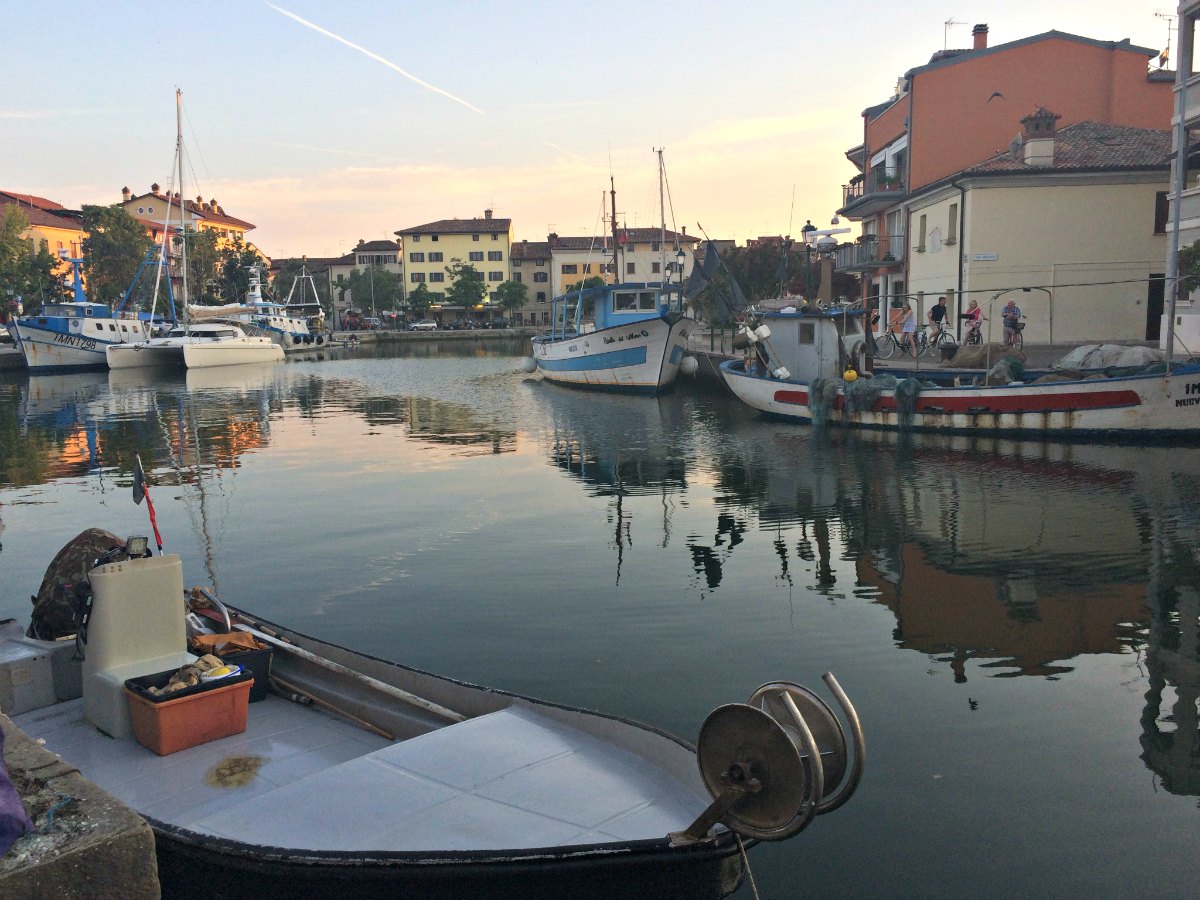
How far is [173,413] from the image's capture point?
35406 millimetres

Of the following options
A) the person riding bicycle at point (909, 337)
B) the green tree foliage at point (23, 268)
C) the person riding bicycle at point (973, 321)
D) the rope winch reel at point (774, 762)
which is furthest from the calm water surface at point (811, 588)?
the green tree foliage at point (23, 268)

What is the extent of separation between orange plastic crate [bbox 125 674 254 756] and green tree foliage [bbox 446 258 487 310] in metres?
106

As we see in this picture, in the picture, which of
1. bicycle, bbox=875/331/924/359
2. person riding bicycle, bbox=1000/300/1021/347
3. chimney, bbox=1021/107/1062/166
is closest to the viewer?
person riding bicycle, bbox=1000/300/1021/347

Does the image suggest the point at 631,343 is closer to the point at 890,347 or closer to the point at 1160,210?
the point at 890,347

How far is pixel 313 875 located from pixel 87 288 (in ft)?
279

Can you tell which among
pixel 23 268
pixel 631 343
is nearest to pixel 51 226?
pixel 23 268

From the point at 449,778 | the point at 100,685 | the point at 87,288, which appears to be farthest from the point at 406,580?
the point at 87,288

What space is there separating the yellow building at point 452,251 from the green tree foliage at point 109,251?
4395 cm

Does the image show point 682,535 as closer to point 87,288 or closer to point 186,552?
point 186,552

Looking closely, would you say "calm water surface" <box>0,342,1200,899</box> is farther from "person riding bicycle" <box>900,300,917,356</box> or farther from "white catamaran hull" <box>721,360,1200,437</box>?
"person riding bicycle" <box>900,300,917,356</box>

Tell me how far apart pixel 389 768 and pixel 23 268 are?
255 feet

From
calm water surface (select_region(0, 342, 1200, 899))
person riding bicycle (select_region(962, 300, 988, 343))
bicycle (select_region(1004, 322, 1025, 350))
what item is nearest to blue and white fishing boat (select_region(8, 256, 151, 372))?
calm water surface (select_region(0, 342, 1200, 899))

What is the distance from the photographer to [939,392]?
2447cm

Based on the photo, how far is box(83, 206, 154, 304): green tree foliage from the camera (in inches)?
3073
